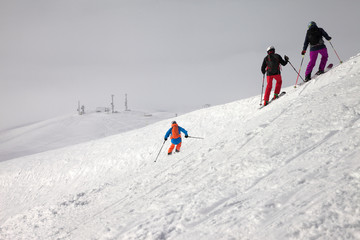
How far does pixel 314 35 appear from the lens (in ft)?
34.2

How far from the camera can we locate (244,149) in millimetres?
5770

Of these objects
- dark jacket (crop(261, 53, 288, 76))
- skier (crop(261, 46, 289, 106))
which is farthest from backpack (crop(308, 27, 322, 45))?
dark jacket (crop(261, 53, 288, 76))

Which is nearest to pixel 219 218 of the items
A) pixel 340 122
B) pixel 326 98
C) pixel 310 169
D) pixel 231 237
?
pixel 231 237

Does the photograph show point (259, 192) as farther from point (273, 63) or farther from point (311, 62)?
point (311, 62)

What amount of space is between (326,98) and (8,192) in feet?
67.8

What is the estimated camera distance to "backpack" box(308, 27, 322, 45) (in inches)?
410

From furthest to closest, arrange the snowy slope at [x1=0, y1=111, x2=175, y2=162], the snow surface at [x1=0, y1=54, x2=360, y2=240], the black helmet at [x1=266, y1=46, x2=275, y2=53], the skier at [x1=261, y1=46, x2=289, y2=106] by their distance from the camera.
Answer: the snowy slope at [x1=0, y1=111, x2=175, y2=162] < the skier at [x1=261, y1=46, x2=289, y2=106] < the black helmet at [x1=266, y1=46, x2=275, y2=53] < the snow surface at [x1=0, y1=54, x2=360, y2=240]

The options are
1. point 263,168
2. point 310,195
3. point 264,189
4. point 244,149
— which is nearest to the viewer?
point 310,195

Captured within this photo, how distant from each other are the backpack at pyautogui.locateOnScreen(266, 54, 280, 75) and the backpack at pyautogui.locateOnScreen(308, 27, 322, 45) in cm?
183

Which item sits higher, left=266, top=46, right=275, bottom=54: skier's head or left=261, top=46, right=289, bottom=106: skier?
left=266, top=46, right=275, bottom=54: skier's head

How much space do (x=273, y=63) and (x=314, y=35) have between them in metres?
2.25

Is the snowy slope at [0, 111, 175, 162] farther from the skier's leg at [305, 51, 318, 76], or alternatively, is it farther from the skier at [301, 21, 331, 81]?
the skier at [301, 21, 331, 81]

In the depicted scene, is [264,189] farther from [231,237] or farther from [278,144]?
[278,144]

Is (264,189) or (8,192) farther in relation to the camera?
(8,192)
